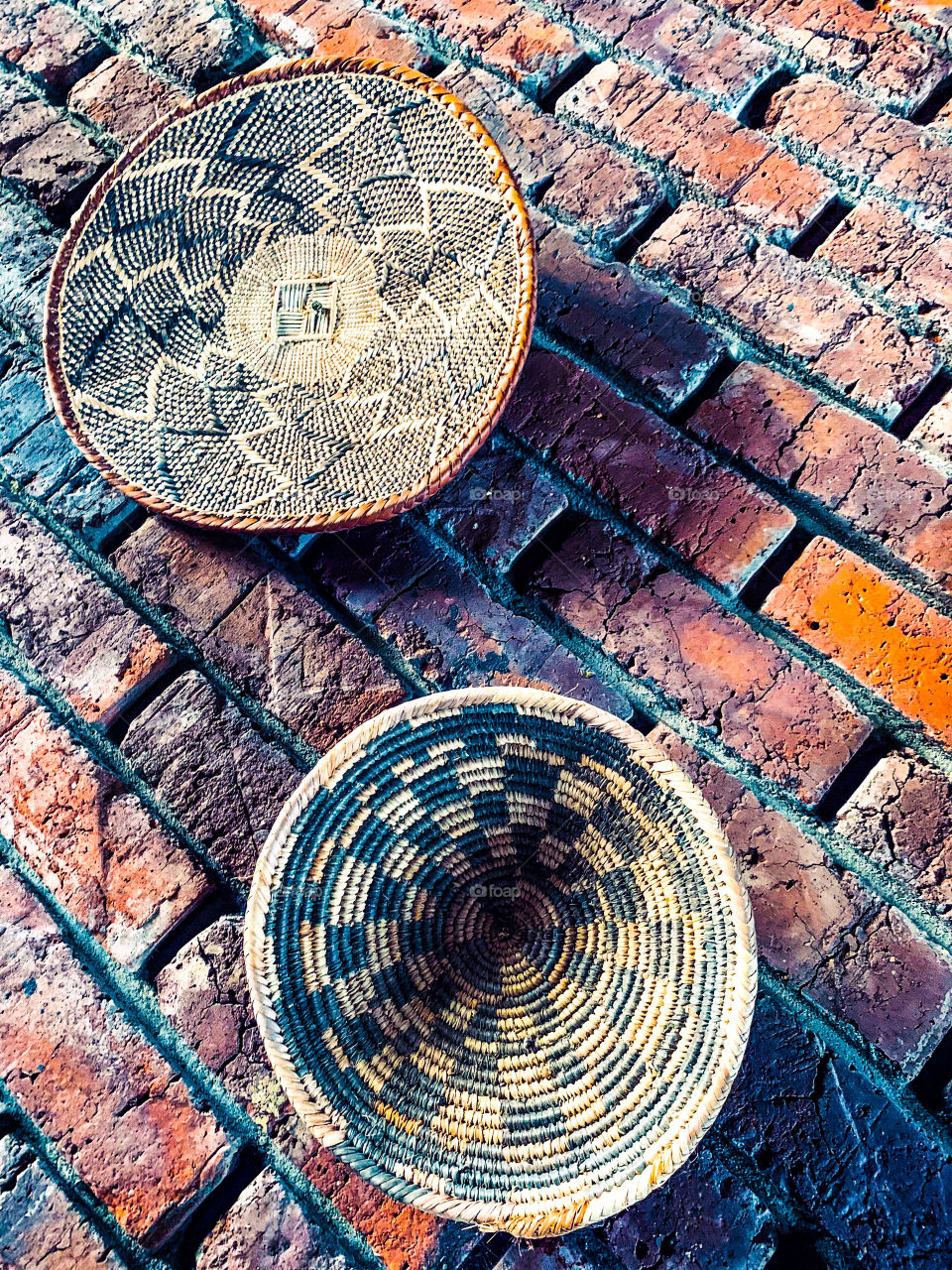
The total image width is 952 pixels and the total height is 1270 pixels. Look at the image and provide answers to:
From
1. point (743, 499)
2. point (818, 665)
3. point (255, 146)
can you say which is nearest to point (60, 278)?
point (255, 146)

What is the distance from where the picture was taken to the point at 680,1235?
891 millimetres

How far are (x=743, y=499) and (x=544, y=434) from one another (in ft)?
0.87

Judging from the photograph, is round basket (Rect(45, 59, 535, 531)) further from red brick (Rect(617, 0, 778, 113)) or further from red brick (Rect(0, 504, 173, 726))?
red brick (Rect(617, 0, 778, 113))

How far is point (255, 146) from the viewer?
1309 mm

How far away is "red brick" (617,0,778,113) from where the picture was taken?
128cm

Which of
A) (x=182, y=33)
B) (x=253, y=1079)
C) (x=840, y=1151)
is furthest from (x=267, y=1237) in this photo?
(x=182, y=33)

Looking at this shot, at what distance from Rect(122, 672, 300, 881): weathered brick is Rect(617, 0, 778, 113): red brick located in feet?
3.61

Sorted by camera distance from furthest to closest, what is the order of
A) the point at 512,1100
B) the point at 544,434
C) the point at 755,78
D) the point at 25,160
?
the point at 25,160 → the point at 755,78 → the point at 544,434 → the point at 512,1100

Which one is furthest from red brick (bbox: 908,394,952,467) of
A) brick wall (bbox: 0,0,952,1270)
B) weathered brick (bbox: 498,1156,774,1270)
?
weathered brick (bbox: 498,1156,774,1270)

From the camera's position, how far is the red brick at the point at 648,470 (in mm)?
1086

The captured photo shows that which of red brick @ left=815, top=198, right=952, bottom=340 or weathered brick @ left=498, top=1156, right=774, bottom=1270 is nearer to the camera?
weathered brick @ left=498, top=1156, right=774, bottom=1270

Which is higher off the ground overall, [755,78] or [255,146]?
[255,146]

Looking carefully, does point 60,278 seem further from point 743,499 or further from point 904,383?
Answer: point 904,383

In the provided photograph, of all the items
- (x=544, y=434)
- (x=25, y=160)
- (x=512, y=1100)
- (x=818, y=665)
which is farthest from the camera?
(x=25, y=160)
